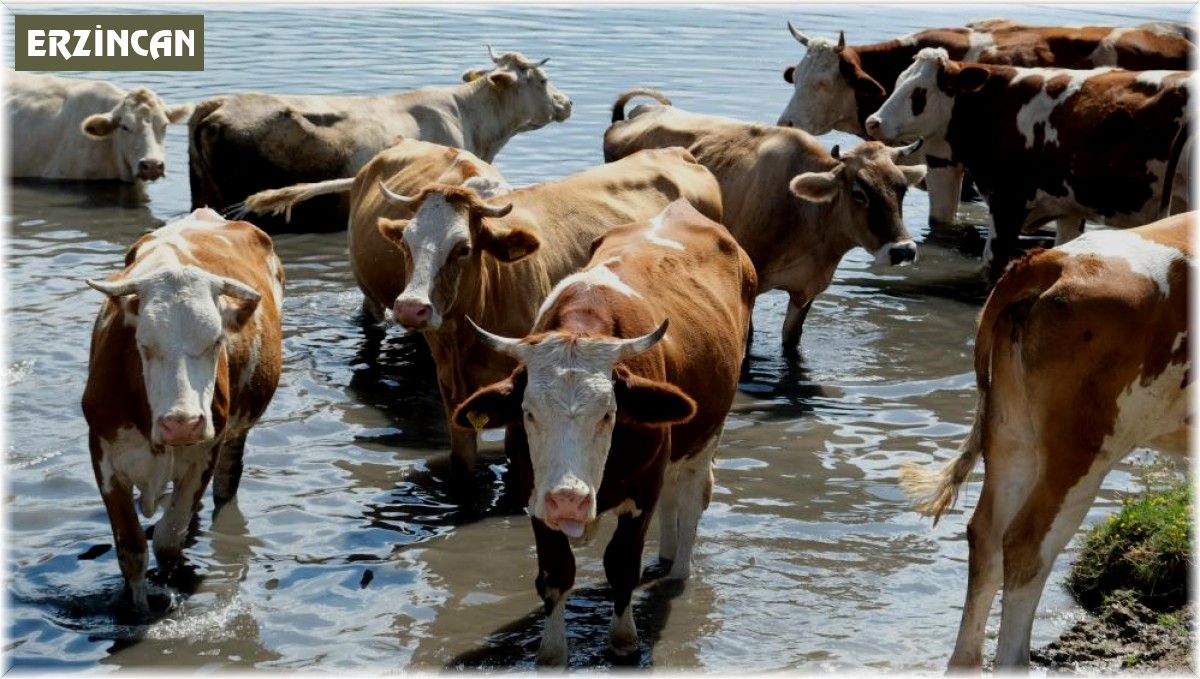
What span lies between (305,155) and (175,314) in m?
8.70

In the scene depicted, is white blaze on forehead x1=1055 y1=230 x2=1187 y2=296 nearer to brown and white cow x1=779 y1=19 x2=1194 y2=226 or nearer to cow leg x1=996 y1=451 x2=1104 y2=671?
cow leg x1=996 y1=451 x2=1104 y2=671

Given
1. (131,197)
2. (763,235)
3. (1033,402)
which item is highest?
(1033,402)

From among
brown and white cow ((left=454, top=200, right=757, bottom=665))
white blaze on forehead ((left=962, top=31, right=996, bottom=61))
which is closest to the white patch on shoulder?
brown and white cow ((left=454, top=200, right=757, bottom=665))

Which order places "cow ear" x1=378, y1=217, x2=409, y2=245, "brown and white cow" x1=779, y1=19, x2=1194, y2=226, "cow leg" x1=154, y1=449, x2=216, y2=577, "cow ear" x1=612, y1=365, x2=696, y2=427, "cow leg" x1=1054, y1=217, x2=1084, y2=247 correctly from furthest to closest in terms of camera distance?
"brown and white cow" x1=779, y1=19, x2=1194, y2=226
"cow leg" x1=1054, y1=217, x2=1084, y2=247
"cow ear" x1=378, y1=217, x2=409, y2=245
"cow leg" x1=154, y1=449, x2=216, y2=577
"cow ear" x1=612, y1=365, x2=696, y2=427

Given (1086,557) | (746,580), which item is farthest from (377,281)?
(1086,557)

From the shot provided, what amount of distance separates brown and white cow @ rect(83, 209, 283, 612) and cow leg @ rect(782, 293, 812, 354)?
502 centimetres

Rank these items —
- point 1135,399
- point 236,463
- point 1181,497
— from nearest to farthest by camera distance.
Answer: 1. point 1135,399
2. point 1181,497
3. point 236,463

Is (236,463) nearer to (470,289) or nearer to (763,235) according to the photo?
(470,289)

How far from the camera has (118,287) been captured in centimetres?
697

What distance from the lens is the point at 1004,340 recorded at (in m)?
6.14

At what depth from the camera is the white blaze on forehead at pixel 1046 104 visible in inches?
541

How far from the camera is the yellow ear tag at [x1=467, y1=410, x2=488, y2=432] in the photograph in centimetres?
632

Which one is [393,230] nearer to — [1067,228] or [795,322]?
[795,322]

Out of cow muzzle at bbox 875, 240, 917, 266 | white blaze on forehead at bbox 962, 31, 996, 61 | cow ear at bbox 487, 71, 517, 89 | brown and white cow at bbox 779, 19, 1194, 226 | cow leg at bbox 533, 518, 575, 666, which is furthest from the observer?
cow ear at bbox 487, 71, 517, 89
